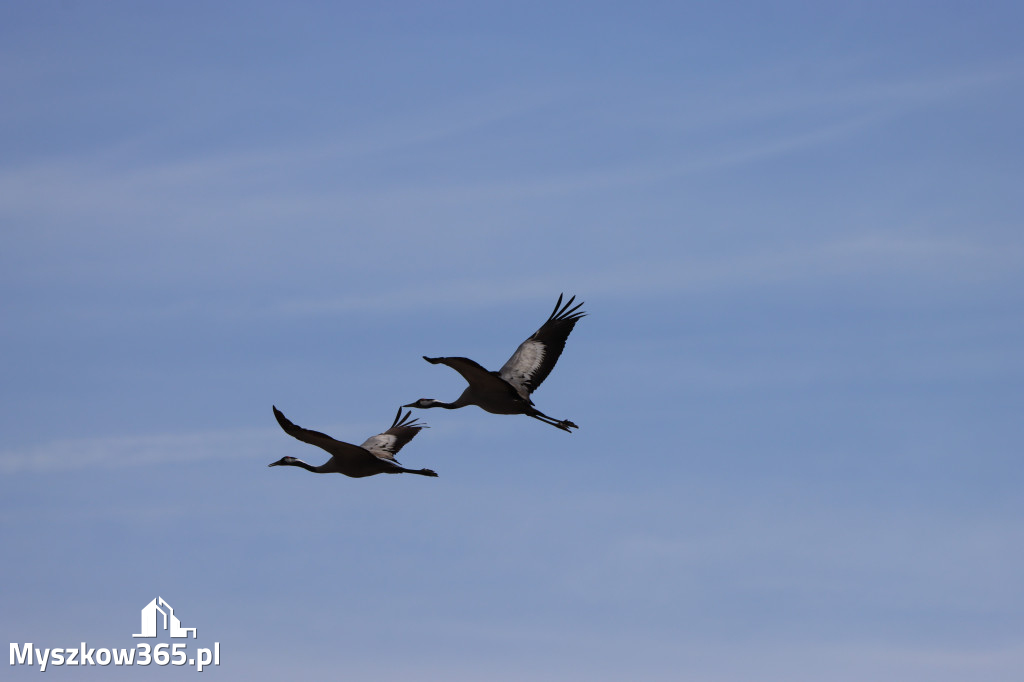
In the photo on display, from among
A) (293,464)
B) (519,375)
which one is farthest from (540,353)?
(293,464)

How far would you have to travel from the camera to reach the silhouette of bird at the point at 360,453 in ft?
97.2

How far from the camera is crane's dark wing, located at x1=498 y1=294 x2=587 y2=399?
112 ft

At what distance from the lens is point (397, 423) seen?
34.9 m

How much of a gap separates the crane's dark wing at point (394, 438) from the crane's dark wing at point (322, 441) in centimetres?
138

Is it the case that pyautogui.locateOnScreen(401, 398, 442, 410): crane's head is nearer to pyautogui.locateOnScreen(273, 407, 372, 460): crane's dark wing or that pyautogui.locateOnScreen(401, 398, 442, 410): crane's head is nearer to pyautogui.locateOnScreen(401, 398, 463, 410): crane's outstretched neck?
pyautogui.locateOnScreen(401, 398, 463, 410): crane's outstretched neck

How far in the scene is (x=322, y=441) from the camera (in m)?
30.1

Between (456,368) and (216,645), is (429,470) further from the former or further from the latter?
(216,645)

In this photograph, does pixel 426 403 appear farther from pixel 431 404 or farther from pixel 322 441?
pixel 322 441

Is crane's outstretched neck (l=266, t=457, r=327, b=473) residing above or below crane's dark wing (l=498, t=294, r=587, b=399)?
below

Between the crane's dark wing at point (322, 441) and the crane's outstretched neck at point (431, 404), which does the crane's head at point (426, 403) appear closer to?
the crane's outstretched neck at point (431, 404)

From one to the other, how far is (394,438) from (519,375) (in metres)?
3.42

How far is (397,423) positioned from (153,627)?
64.7 ft

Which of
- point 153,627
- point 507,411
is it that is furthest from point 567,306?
point 153,627

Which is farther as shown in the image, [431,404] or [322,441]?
[431,404]
